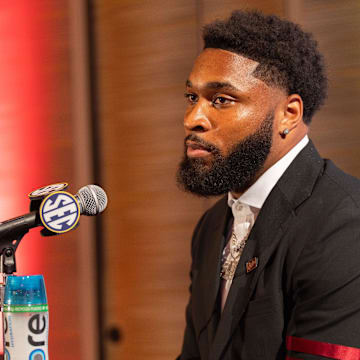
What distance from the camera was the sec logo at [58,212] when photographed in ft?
4.17

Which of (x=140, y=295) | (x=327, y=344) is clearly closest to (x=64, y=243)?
(x=140, y=295)

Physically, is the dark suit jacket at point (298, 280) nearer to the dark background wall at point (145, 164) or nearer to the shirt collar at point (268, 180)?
the shirt collar at point (268, 180)

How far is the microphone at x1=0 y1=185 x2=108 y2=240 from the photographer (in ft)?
4.15

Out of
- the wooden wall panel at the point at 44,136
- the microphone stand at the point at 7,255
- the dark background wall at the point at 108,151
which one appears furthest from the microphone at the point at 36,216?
the wooden wall panel at the point at 44,136

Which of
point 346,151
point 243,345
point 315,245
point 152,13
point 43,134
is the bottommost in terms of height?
point 243,345

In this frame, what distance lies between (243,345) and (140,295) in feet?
3.96

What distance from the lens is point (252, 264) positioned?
1645 mm

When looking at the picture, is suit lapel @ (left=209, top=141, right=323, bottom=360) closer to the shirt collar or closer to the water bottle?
the shirt collar

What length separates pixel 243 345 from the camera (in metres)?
1.60

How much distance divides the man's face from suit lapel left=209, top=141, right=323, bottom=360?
110 mm

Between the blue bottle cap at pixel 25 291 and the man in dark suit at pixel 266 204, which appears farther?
the man in dark suit at pixel 266 204

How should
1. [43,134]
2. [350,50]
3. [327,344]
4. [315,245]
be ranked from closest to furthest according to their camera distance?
[327,344] < [315,245] < [350,50] < [43,134]

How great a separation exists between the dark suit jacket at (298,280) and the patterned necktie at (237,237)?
4 centimetres

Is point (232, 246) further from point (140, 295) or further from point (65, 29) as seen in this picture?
point (65, 29)
